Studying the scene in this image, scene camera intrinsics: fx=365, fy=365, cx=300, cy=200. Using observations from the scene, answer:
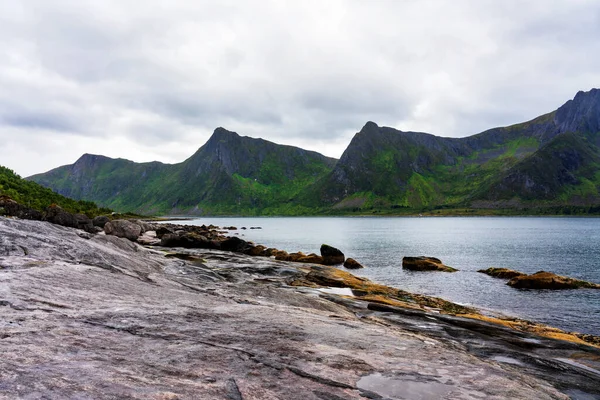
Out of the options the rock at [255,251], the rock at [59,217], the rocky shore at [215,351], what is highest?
the rock at [59,217]

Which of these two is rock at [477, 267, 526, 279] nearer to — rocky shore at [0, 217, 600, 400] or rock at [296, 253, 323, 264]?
rock at [296, 253, 323, 264]

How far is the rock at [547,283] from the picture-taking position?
40.9m

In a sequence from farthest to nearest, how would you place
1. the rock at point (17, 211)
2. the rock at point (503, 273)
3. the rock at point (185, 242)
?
1. the rock at point (185, 242)
2. the rock at point (17, 211)
3. the rock at point (503, 273)

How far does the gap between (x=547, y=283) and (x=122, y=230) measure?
204 ft

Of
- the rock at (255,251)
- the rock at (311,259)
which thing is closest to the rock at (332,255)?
the rock at (311,259)

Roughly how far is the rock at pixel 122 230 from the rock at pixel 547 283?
57.9 meters

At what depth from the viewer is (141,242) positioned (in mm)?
65312

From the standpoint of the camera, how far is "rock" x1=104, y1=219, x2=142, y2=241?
59.6 metres

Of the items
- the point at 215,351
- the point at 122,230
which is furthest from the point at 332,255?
the point at 215,351

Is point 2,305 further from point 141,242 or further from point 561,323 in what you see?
point 141,242

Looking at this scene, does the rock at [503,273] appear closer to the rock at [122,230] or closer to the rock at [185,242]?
the rock at [185,242]

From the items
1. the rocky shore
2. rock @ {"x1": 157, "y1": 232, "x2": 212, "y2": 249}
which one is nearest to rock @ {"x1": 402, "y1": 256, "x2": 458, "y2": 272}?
rock @ {"x1": 157, "y1": 232, "x2": 212, "y2": 249}

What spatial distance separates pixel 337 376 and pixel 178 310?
7.28 metres

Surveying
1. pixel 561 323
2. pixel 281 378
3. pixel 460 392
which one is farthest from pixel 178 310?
pixel 561 323
